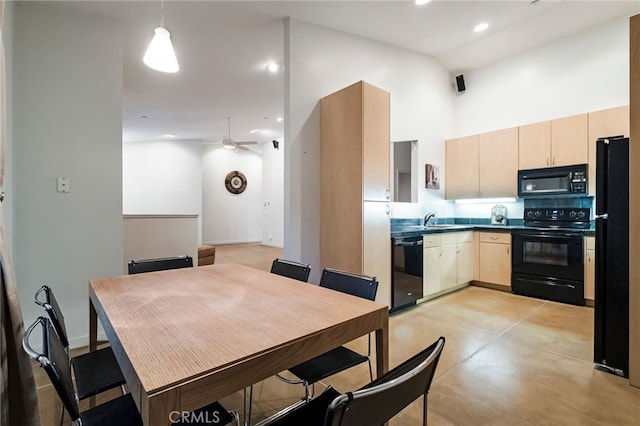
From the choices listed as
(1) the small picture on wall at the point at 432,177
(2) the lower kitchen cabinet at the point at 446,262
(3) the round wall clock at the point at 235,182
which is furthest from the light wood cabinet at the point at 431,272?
(3) the round wall clock at the point at 235,182

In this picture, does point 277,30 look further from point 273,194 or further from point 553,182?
point 273,194

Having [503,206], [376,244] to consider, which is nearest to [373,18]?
[376,244]

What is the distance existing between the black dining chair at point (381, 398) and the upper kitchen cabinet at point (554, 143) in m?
3.92

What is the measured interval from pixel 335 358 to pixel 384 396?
0.86 meters

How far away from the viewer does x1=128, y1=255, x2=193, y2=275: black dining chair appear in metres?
2.09

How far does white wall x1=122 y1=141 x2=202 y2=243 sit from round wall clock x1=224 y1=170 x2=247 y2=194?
3.42 feet

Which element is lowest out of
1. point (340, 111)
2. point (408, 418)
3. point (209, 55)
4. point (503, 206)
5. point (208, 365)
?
point (408, 418)

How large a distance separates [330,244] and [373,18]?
248 cm

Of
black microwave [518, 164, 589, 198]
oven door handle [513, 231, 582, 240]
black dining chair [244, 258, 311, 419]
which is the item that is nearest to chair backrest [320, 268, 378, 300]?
black dining chair [244, 258, 311, 419]

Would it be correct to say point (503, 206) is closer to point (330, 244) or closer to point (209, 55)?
point (330, 244)

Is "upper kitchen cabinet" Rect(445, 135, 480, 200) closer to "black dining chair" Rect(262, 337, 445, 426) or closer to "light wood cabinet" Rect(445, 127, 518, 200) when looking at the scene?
"light wood cabinet" Rect(445, 127, 518, 200)

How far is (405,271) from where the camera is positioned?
10.9 ft

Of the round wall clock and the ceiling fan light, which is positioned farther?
the round wall clock

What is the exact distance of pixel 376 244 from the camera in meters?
3.01
